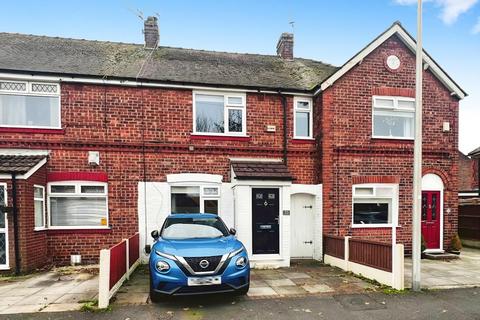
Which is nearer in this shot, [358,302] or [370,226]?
[358,302]

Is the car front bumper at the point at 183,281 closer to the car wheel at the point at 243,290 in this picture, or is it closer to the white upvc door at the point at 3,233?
the car wheel at the point at 243,290

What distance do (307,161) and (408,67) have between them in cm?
489

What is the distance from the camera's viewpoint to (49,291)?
21.3 feet

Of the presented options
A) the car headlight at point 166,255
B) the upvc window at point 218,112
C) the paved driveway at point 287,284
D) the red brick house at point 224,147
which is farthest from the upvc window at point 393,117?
the car headlight at point 166,255

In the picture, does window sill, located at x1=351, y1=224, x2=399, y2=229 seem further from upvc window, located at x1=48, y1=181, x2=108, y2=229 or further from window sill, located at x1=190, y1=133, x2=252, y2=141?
upvc window, located at x1=48, y1=181, x2=108, y2=229

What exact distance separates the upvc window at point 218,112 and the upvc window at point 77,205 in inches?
146

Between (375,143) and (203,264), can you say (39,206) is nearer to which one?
(203,264)

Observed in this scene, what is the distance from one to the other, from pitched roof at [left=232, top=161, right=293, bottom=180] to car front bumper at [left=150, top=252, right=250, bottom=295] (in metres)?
3.60

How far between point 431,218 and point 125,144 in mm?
10838

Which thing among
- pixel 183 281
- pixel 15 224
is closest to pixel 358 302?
pixel 183 281

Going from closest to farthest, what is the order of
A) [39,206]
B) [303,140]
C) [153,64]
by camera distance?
[39,206]
[303,140]
[153,64]

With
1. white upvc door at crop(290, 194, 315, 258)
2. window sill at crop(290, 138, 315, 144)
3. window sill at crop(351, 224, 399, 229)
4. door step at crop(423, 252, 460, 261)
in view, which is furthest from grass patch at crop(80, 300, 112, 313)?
door step at crop(423, 252, 460, 261)

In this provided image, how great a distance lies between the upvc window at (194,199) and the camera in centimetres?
957

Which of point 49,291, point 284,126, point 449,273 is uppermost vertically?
point 284,126
